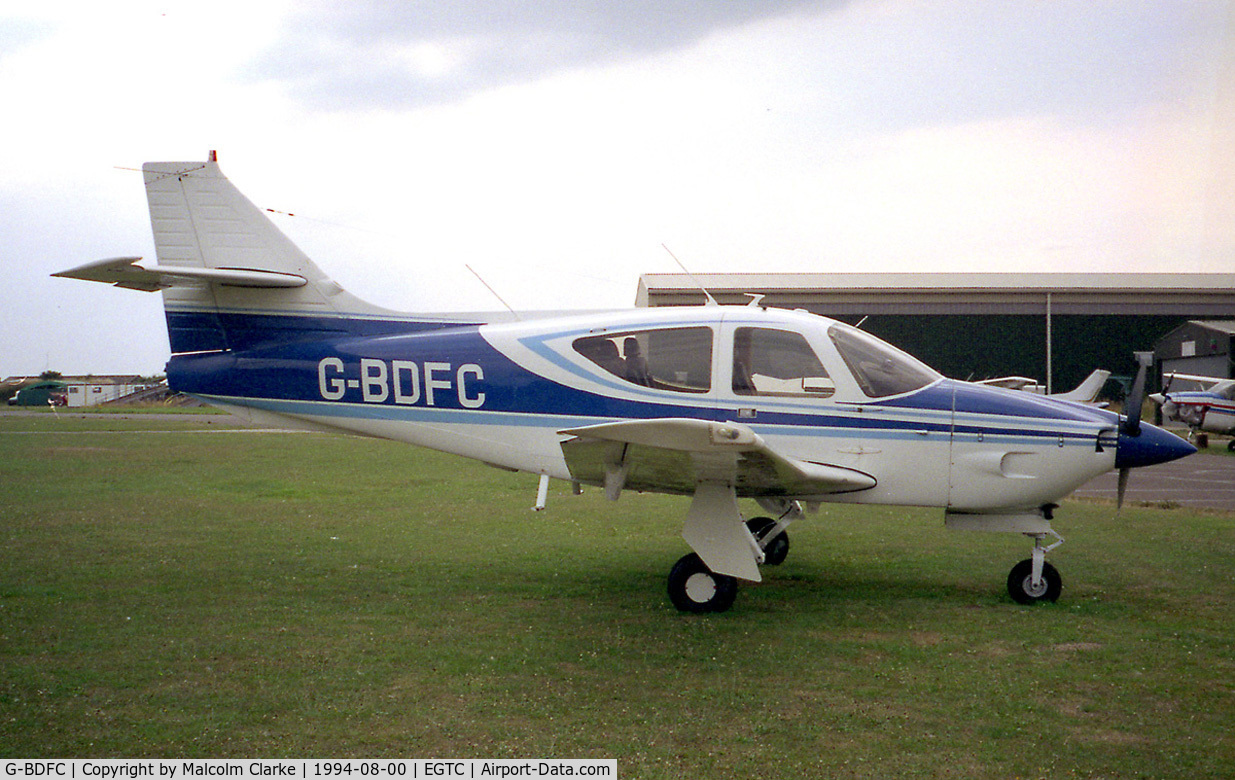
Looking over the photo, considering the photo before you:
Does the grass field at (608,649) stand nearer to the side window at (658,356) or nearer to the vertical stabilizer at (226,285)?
the side window at (658,356)

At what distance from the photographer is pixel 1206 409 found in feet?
74.2

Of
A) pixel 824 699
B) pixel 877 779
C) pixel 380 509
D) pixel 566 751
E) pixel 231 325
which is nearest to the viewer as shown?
pixel 877 779

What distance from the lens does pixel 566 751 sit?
4105 mm

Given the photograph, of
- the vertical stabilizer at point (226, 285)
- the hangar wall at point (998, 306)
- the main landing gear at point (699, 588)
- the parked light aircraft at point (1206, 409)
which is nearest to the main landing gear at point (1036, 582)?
the main landing gear at point (699, 588)

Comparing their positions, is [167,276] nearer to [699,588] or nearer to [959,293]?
[699,588]

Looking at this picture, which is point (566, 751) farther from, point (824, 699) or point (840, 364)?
point (840, 364)

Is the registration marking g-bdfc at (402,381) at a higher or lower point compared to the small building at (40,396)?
higher

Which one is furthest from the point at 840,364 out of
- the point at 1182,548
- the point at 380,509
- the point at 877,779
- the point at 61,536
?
the point at 61,536

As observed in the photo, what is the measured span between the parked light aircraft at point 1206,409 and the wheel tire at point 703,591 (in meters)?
20.7

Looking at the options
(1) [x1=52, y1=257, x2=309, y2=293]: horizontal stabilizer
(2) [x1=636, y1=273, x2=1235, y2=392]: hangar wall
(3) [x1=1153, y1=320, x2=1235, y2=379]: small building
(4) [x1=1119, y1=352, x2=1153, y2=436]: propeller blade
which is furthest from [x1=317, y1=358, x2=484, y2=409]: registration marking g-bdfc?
(3) [x1=1153, y1=320, x2=1235, y2=379]: small building

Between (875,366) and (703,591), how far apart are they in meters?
2.20

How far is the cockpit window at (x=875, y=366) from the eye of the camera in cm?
682

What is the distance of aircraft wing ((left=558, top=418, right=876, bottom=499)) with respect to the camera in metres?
5.54

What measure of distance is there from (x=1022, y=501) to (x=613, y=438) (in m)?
3.37
